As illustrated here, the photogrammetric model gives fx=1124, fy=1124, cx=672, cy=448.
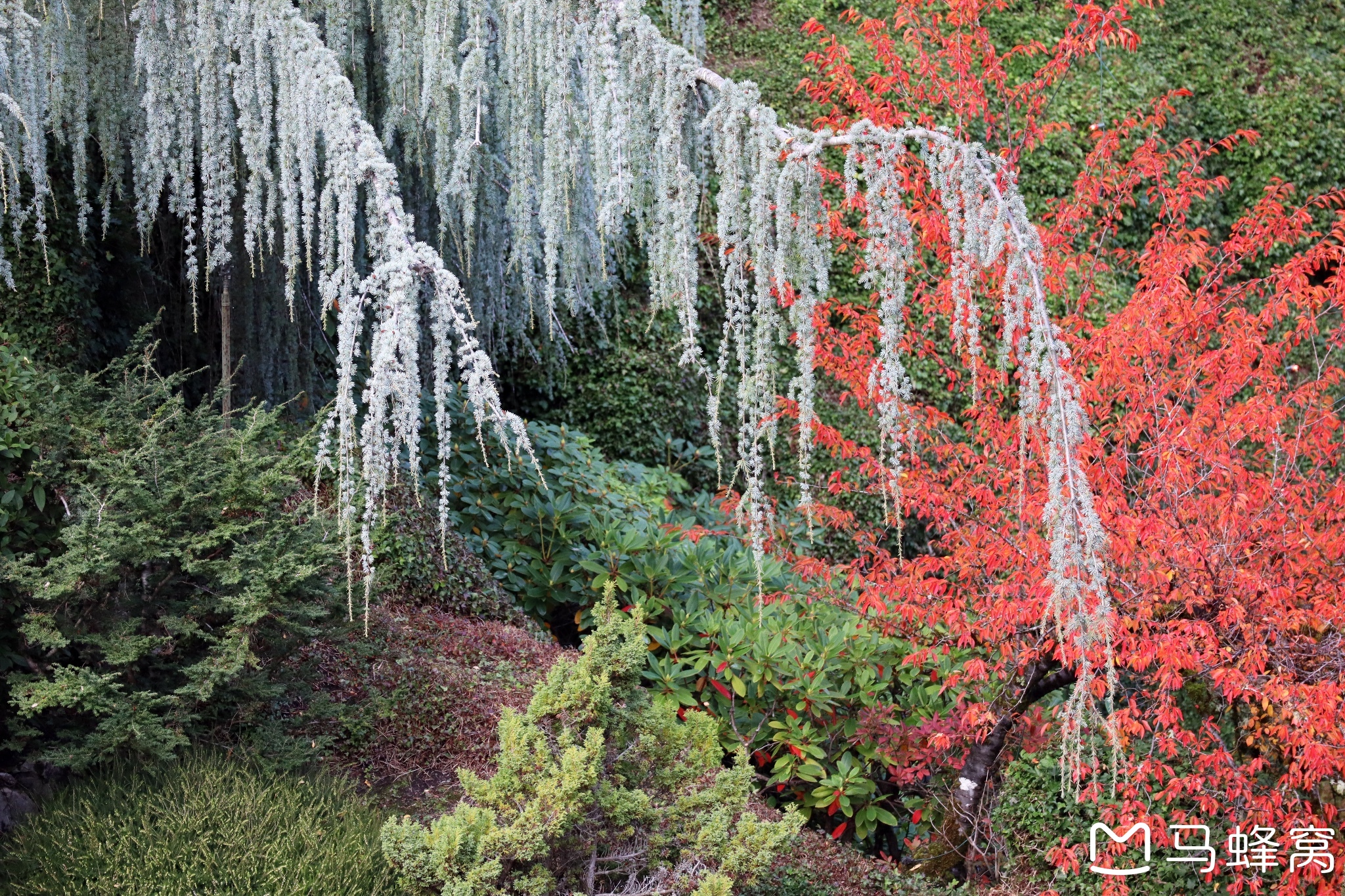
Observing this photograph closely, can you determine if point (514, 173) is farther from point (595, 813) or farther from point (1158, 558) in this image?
point (1158, 558)

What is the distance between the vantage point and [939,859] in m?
4.91

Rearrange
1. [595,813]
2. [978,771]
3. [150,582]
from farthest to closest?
1. [978,771]
2. [150,582]
3. [595,813]

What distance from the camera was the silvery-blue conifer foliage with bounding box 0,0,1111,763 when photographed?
253 centimetres

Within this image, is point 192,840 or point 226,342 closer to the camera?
point 192,840

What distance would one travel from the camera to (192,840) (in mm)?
3217

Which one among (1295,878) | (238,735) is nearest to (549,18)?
(238,735)

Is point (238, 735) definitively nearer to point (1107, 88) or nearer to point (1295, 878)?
point (1295, 878)

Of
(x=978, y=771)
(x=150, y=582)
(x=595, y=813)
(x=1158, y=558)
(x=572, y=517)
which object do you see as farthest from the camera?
(x=572, y=517)

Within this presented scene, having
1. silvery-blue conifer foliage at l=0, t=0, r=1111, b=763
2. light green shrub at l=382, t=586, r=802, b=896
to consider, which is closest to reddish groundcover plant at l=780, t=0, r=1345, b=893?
silvery-blue conifer foliage at l=0, t=0, r=1111, b=763

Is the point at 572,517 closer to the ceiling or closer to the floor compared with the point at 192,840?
closer to the ceiling

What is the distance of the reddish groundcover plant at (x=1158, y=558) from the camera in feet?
13.6

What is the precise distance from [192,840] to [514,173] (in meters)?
2.17

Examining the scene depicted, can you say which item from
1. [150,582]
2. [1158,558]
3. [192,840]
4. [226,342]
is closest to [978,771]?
[1158,558]

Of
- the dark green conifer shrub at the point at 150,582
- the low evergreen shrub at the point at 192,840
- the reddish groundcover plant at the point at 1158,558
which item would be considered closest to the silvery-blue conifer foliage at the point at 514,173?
the reddish groundcover plant at the point at 1158,558
